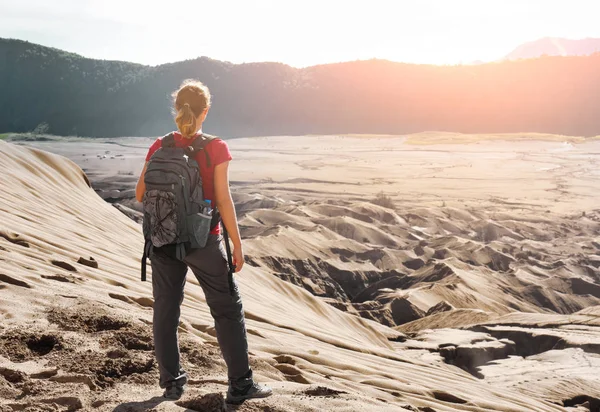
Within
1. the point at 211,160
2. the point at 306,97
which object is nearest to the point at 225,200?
the point at 211,160

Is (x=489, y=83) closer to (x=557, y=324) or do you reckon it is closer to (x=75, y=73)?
(x=75, y=73)

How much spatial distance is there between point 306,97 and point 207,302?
81.1 metres

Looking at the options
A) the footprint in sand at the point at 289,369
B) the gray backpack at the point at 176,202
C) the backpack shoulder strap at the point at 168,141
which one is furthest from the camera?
the footprint in sand at the point at 289,369

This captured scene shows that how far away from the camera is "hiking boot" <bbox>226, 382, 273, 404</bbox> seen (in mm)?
2688

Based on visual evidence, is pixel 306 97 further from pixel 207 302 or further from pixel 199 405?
pixel 199 405

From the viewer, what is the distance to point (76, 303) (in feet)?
11.8

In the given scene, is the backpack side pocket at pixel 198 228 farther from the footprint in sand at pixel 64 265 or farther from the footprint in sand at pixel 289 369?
the footprint in sand at pixel 64 265

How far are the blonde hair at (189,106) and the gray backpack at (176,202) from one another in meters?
0.09

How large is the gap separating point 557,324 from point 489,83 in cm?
7924

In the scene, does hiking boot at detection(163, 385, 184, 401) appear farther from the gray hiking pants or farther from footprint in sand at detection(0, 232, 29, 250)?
footprint in sand at detection(0, 232, 29, 250)

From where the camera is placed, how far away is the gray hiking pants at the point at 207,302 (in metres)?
2.61

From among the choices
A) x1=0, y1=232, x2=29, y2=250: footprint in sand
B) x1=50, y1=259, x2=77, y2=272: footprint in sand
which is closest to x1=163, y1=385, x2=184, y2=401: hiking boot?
x1=50, y1=259, x2=77, y2=272: footprint in sand

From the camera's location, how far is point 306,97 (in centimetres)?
8275

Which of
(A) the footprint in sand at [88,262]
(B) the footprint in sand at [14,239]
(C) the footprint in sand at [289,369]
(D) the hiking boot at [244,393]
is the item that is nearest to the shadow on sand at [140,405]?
(D) the hiking boot at [244,393]
